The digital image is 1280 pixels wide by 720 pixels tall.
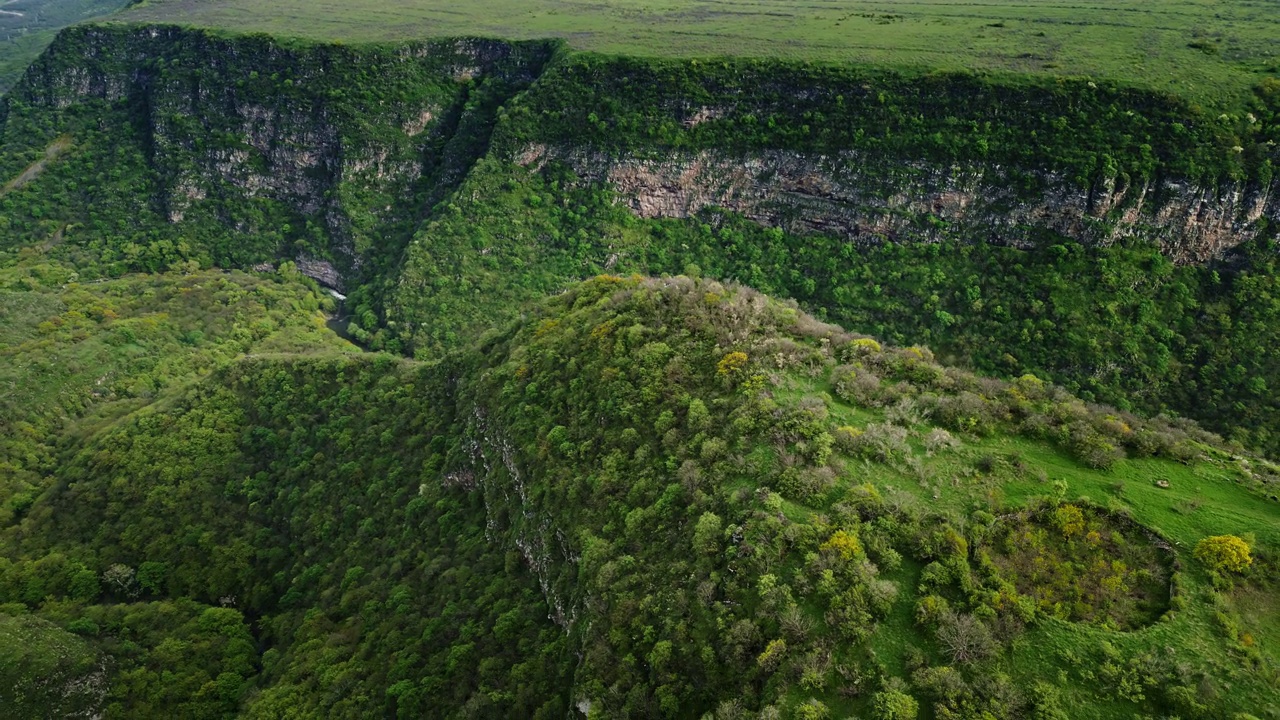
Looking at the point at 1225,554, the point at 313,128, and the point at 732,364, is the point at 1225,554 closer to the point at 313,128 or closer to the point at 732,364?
the point at 732,364

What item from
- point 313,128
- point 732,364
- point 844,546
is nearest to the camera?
point 844,546

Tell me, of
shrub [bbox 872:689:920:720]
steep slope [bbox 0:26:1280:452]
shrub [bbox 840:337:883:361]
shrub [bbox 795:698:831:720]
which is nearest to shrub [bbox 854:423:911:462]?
shrub [bbox 840:337:883:361]

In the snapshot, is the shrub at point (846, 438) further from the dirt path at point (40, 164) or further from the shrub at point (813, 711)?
the dirt path at point (40, 164)

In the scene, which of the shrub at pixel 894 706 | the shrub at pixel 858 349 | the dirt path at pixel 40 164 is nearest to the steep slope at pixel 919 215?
the shrub at pixel 858 349

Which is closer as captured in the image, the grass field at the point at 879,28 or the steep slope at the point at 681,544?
the steep slope at the point at 681,544

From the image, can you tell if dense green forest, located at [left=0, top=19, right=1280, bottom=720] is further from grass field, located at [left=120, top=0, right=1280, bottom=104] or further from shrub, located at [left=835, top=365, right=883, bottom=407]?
grass field, located at [left=120, top=0, right=1280, bottom=104]

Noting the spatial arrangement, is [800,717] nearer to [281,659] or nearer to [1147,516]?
[1147,516]

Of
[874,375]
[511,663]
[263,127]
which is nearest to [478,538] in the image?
[511,663]

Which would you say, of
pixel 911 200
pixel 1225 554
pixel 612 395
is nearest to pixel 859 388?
pixel 612 395
